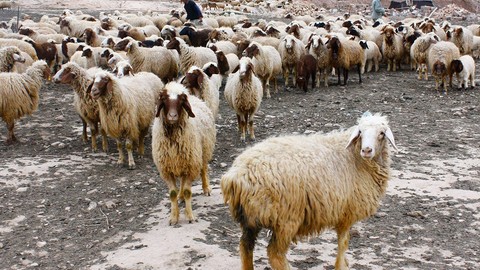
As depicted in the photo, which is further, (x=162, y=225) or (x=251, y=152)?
(x=162, y=225)

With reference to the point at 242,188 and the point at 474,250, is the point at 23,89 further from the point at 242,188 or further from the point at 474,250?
the point at 474,250

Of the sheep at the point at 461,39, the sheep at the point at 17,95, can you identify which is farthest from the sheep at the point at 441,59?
the sheep at the point at 17,95

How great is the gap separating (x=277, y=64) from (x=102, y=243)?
917 centimetres

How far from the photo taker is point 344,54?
1495cm

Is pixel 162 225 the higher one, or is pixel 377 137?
pixel 377 137

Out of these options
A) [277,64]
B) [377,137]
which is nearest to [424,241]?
[377,137]

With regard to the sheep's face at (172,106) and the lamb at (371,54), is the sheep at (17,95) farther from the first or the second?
the lamb at (371,54)

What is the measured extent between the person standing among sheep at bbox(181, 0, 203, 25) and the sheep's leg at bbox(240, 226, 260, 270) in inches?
607

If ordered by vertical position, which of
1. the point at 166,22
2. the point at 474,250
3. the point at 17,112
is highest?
the point at 166,22

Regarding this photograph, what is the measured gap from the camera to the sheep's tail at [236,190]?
4.30 m

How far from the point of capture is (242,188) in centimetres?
429

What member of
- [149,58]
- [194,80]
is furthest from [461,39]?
[194,80]

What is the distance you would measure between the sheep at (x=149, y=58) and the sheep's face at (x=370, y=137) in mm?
8544

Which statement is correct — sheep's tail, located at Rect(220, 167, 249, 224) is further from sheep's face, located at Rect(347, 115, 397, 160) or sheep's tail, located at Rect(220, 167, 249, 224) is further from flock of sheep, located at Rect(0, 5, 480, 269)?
sheep's face, located at Rect(347, 115, 397, 160)
